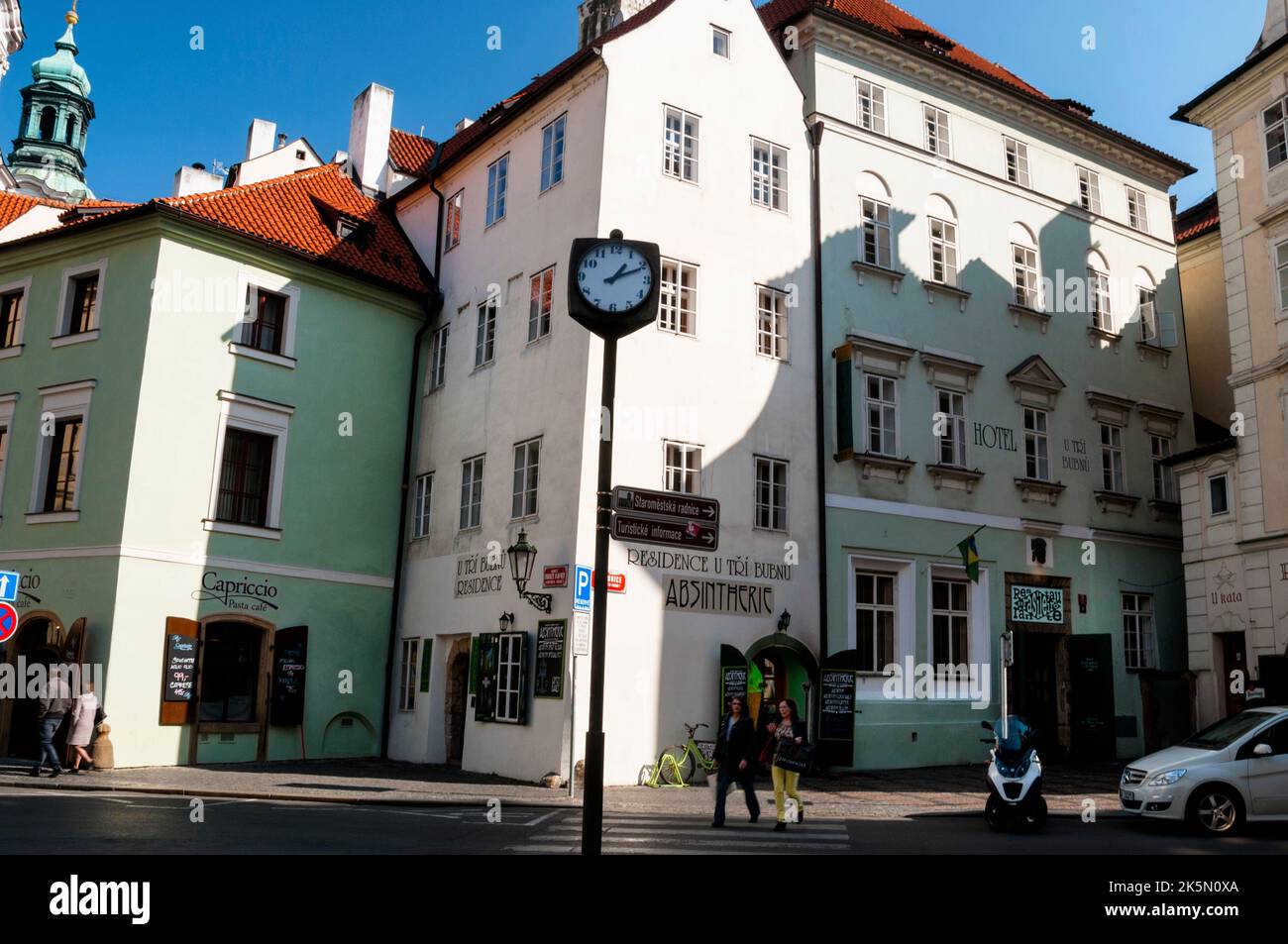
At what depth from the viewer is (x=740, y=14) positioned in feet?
80.4

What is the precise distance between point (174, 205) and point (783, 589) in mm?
15840

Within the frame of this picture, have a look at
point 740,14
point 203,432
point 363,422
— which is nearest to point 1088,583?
point 740,14

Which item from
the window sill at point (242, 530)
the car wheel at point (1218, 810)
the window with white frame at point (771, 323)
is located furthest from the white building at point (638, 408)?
the car wheel at point (1218, 810)

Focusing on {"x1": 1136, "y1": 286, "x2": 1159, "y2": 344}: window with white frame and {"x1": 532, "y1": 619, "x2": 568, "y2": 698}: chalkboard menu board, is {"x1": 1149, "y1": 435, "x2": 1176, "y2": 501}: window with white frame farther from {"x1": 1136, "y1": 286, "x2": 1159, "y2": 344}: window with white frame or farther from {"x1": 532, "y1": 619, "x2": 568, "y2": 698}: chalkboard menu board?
{"x1": 532, "y1": 619, "x2": 568, "y2": 698}: chalkboard menu board

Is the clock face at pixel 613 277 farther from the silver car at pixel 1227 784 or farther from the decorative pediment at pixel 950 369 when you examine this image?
the decorative pediment at pixel 950 369

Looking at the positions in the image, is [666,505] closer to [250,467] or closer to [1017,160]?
[250,467]

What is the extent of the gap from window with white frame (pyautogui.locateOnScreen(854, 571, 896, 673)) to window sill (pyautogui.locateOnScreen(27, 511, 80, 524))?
16.7m

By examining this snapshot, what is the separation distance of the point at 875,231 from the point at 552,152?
783cm

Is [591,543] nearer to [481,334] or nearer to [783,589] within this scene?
[783,589]

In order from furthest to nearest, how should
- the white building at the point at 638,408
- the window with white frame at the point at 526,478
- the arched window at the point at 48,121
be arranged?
the arched window at the point at 48,121, the window with white frame at the point at 526,478, the white building at the point at 638,408

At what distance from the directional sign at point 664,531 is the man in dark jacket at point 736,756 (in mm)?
6933

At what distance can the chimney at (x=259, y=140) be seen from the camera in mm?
38594

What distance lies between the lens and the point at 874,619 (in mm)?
23719

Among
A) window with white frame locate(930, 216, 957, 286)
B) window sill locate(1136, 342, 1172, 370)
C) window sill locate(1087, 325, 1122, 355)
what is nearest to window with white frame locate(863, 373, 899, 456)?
window with white frame locate(930, 216, 957, 286)
